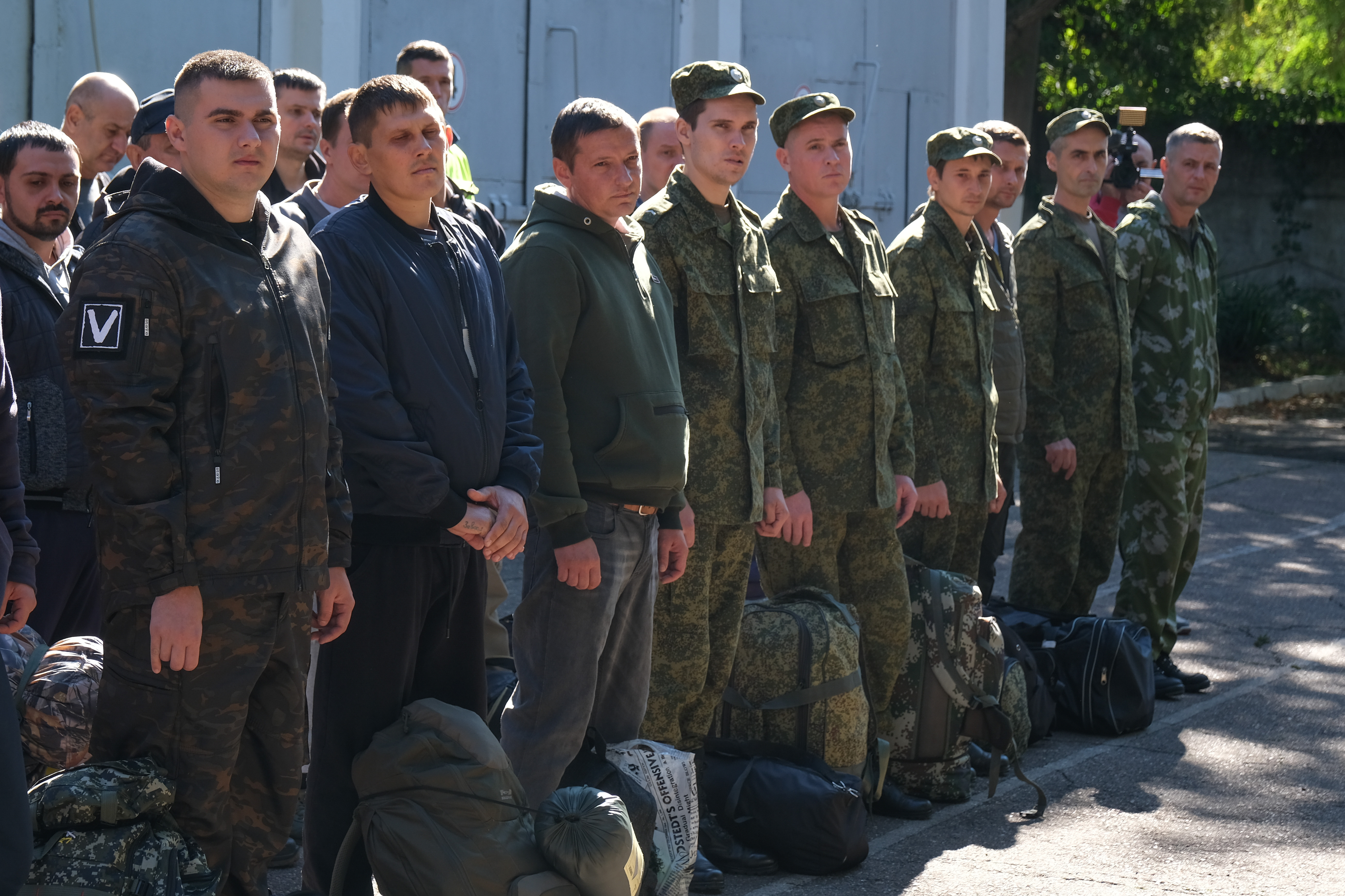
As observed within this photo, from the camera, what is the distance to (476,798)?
3277mm

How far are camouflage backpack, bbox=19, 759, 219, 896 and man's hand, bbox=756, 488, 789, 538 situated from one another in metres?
2.15

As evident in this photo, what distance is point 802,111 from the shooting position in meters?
4.98

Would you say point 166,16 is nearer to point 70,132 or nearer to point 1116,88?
point 70,132

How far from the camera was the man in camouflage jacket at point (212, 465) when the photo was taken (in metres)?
2.98

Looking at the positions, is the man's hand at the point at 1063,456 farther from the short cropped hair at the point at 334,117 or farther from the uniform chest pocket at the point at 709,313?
the short cropped hair at the point at 334,117

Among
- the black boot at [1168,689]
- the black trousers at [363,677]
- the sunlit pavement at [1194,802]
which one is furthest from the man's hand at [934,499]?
the black trousers at [363,677]

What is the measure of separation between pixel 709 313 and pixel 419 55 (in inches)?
73.7

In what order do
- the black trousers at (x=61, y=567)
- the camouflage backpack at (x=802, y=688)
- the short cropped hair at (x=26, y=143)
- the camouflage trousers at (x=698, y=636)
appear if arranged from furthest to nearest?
1. the camouflage backpack at (x=802, y=688)
2. the camouflage trousers at (x=698, y=636)
3. the short cropped hair at (x=26, y=143)
4. the black trousers at (x=61, y=567)

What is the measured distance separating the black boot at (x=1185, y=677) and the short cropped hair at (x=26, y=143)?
4.64 metres

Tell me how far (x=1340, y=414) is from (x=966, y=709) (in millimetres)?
11535

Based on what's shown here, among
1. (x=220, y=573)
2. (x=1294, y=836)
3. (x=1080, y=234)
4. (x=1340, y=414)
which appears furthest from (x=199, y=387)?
(x=1340, y=414)

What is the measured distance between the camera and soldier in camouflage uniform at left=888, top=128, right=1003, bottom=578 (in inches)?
216

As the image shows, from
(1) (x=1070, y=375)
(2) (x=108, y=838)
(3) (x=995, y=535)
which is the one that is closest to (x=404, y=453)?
(2) (x=108, y=838)

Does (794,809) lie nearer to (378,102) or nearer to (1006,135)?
(378,102)
